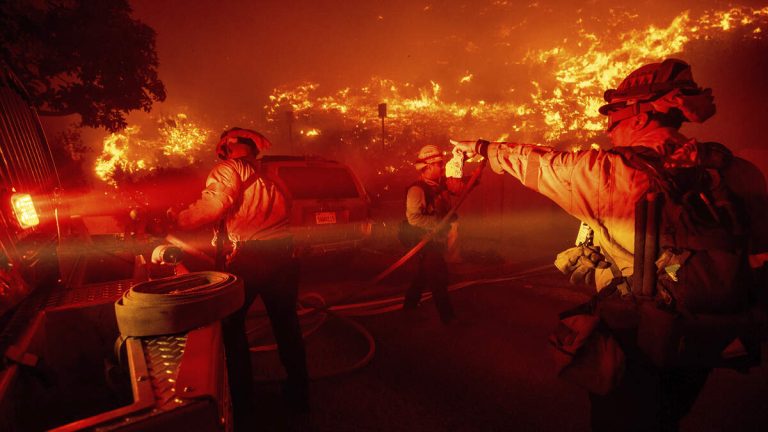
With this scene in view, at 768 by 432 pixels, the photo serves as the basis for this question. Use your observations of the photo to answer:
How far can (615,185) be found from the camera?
1768 mm

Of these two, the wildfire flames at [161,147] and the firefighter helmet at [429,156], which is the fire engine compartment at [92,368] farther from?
the wildfire flames at [161,147]

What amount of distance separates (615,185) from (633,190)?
8 cm

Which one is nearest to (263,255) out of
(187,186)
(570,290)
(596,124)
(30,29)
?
(570,290)

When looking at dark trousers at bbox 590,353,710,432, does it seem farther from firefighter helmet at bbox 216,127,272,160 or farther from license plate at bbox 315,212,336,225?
license plate at bbox 315,212,336,225

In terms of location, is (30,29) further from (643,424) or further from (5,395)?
(643,424)

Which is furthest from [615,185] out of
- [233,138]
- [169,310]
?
[233,138]

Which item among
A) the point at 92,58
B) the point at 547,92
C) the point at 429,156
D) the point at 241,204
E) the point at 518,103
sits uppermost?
the point at 547,92

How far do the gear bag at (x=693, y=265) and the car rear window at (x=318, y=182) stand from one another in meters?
5.35

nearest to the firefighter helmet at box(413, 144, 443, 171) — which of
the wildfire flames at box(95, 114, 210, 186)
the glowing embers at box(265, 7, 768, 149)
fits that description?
the glowing embers at box(265, 7, 768, 149)

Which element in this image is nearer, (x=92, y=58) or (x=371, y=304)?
(x=371, y=304)

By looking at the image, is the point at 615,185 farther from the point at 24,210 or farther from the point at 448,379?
the point at 24,210

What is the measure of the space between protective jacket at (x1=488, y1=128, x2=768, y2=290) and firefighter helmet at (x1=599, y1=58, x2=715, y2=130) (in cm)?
12

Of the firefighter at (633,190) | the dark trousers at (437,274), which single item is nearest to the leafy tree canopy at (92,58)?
the dark trousers at (437,274)

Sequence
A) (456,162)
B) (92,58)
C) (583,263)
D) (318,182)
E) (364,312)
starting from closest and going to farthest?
(583,263) → (456,162) → (364,312) → (318,182) → (92,58)
